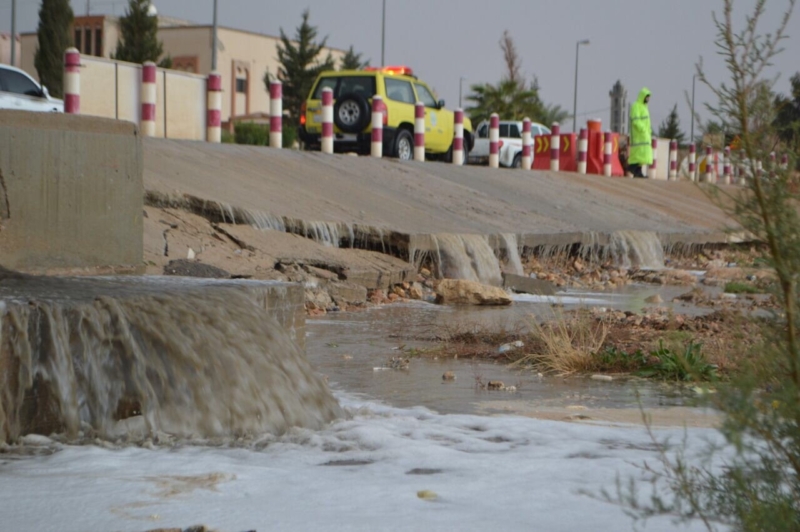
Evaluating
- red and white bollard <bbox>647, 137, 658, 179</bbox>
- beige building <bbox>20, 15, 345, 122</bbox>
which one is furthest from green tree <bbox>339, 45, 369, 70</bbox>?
red and white bollard <bbox>647, 137, 658, 179</bbox>

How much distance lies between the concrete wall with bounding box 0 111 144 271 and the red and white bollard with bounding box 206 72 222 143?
794 centimetres

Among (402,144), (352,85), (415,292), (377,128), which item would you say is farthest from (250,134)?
(415,292)

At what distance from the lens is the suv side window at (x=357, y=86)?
2194 centimetres

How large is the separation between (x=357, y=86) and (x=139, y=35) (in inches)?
1046

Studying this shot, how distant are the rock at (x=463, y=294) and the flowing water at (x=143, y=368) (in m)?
5.25

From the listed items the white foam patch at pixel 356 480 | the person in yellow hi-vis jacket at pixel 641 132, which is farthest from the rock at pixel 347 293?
the person in yellow hi-vis jacket at pixel 641 132

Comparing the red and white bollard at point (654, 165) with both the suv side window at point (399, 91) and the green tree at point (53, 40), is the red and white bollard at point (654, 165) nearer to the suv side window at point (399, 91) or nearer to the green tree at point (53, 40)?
the suv side window at point (399, 91)

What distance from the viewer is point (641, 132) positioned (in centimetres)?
2495

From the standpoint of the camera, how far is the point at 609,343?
292 inches

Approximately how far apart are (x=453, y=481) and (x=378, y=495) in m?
0.34

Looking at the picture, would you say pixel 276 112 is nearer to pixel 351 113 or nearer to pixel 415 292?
pixel 351 113

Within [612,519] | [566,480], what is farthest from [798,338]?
[566,480]

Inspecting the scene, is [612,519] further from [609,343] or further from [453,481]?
[609,343]

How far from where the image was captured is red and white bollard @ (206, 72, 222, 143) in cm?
1515
